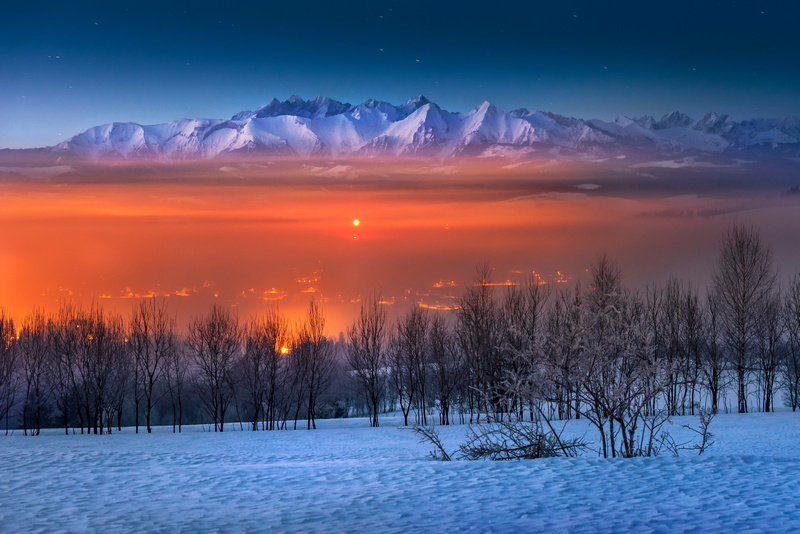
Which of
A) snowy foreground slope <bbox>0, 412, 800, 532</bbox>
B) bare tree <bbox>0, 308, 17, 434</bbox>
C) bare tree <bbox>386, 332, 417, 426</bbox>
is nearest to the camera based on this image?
snowy foreground slope <bbox>0, 412, 800, 532</bbox>

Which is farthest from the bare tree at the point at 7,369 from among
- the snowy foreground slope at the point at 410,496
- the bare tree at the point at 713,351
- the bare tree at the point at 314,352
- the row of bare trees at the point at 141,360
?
the bare tree at the point at 713,351

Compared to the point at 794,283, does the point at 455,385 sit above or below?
below

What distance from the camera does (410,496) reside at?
790 centimetres

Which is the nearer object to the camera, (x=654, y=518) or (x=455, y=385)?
(x=654, y=518)

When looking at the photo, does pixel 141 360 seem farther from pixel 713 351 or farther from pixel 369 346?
pixel 713 351

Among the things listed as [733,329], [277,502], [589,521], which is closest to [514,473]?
[589,521]

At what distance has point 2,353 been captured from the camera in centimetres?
3434

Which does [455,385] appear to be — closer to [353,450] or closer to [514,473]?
[353,450]


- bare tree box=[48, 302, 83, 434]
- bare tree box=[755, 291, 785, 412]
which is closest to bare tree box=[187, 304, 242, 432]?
bare tree box=[48, 302, 83, 434]

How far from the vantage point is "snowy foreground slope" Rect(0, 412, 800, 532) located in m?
6.51

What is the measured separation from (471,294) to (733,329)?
15110 millimetres

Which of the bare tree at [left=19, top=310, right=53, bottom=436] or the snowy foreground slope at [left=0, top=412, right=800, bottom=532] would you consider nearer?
the snowy foreground slope at [left=0, top=412, right=800, bottom=532]

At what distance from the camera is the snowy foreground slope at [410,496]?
21.4 ft

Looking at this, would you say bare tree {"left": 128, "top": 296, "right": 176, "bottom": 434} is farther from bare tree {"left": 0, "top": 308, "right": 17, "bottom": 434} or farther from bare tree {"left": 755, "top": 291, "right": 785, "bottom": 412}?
bare tree {"left": 755, "top": 291, "right": 785, "bottom": 412}
